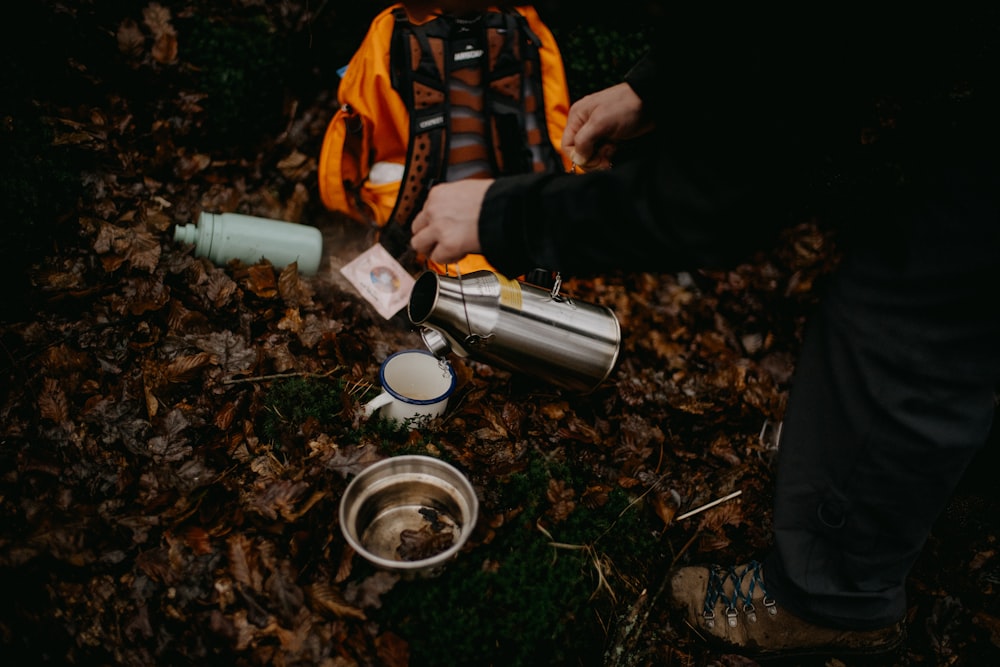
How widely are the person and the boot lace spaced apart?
9 centimetres

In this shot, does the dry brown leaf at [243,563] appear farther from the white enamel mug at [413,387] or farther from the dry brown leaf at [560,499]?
the dry brown leaf at [560,499]

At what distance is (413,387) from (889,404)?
1.81 meters

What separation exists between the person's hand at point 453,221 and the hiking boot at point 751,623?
1644mm

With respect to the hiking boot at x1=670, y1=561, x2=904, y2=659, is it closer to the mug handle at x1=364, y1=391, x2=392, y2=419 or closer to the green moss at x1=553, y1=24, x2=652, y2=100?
the mug handle at x1=364, y1=391, x2=392, y2=419

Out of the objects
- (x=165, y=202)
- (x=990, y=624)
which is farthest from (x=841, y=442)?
(x=165, y=202)

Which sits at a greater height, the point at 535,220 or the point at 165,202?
the point at 535,220

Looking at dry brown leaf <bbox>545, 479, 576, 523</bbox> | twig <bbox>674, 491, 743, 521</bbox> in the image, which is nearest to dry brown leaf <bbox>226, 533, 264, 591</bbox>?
dry brown leaf <bbox>545, 479, 576, 523</bbox>

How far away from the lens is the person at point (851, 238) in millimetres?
1230

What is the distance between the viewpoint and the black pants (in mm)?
1490

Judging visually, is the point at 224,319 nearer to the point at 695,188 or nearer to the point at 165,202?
the point at 165,202

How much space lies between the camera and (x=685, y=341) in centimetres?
347

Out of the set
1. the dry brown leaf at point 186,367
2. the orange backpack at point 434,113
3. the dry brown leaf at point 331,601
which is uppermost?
the orange backpack at point 434,113

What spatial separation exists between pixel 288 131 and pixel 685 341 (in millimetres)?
2706

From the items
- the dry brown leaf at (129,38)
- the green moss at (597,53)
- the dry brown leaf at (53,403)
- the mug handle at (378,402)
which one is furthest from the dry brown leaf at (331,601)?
the green moss at (597,53)
